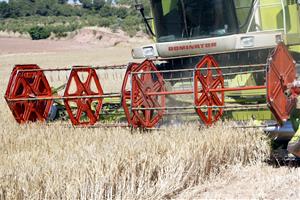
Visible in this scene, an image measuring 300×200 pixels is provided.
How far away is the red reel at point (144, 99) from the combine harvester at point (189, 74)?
1 cm

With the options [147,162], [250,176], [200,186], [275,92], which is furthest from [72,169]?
[275,92]

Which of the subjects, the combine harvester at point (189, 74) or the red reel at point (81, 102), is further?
the red reel at point (81, 102)

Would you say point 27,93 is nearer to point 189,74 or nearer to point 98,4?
point 189,74

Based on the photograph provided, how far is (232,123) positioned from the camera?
5.20 m

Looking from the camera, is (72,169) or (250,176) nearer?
(72,169)

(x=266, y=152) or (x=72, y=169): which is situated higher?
(x=72, y=169)

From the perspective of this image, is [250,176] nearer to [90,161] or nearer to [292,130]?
[292,130]

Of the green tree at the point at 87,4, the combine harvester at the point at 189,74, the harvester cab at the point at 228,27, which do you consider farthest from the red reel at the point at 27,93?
the green tree at the point at 87,4

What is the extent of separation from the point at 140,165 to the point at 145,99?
6.28 feet

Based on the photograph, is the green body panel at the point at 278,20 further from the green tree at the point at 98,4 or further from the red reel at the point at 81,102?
the green tree at the point at 98,4

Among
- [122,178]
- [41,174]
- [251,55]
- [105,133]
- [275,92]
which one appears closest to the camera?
[41,174]

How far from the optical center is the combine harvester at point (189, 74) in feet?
A: 18.2

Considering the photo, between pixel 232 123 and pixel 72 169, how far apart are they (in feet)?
6.75

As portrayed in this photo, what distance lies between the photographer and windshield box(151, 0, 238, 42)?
7195 millimetres
